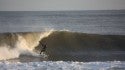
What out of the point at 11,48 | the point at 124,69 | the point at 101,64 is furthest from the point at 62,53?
the point at 124,69

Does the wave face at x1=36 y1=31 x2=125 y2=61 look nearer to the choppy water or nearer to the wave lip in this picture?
the wave lip

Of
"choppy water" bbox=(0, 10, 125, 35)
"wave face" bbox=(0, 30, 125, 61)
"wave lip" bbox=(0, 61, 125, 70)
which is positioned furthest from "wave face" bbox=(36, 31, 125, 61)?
"choppy water" bbox=(0, 10, 125, 35)

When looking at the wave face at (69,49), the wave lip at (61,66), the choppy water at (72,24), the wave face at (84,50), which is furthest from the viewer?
the choppy water at (72,24)

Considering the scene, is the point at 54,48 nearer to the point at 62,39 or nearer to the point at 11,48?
the point at 11,48

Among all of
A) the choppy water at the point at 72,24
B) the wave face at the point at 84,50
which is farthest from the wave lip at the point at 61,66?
the choppy water at the point at 72,24

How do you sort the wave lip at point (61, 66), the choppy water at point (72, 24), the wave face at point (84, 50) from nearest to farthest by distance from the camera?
1. the wave lip at point (61, 66)
2. the wave face at point (84, 50)
3. the choppy water at point (72, 24)

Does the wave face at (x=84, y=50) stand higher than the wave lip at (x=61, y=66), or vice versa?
the wave lip at (x=61, y=66)

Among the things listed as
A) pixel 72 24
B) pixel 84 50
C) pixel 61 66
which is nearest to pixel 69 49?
pixel 84 50

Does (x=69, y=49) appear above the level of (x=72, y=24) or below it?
above

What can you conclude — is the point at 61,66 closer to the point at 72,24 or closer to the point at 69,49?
the point at 69,49

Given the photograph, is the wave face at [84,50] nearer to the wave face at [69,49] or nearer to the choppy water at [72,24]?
the wave face at [69,49]

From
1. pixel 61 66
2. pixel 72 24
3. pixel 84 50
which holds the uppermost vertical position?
pixel 61 66

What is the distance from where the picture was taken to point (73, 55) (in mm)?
12375

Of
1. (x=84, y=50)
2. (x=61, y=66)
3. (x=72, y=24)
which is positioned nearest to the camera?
(x=61, y=66)
